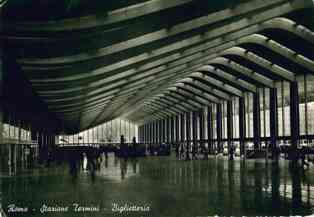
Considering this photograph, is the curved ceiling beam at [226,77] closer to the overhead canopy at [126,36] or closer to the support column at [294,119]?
the support column at [294,119]

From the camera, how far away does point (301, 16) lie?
913 inches

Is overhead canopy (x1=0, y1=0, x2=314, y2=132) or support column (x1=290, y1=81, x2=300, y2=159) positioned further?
support column (x1=290, y1=81, x2=300, y2=159)

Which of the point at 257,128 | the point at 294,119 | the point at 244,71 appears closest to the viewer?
the point at 294,119

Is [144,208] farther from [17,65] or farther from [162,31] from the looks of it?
[162,31]

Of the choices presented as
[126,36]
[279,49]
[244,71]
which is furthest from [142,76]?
[244,71]

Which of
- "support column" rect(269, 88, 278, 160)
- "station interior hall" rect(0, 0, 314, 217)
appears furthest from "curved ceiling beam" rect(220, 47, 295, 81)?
"support column" rect(269, 88, 278, 160)

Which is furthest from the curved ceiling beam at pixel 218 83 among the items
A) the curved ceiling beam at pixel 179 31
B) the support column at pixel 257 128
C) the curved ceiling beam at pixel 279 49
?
the curved ceiling beam at pixel 179 31

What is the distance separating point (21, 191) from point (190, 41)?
11.5 metres

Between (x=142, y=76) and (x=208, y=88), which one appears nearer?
(x=142, y=76)

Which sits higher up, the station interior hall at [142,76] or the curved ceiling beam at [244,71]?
the curved ceiling beam at [244,71]

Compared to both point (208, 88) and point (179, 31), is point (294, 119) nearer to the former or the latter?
point (208, 88)

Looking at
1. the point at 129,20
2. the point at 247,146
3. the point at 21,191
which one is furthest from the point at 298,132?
the point at 21,191

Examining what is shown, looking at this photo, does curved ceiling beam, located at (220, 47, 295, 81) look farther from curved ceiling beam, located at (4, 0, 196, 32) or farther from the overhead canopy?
curved ceiling beam, located at (4, 0, 196, 32)

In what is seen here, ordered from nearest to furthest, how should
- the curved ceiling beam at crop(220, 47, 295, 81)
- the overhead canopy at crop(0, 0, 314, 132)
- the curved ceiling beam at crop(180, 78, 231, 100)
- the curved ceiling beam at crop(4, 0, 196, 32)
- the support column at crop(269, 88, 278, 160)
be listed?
the curved ceiling beam at crop(4, 0, 196, 32) → the overhead canopy at crop(0, 0, 314, 132) → the curved ceiling beam at crop(220, 47, 295, 81) → the support column at crop(269, 88, 278, 160) → the curved ceiling beam at crop(180, 78, 231, 100)
